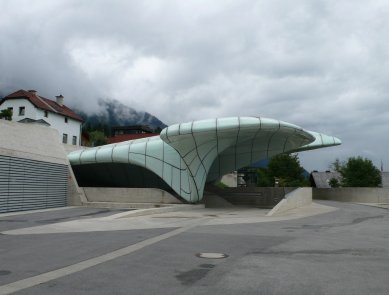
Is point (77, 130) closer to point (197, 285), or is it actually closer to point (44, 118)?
point (44, 118)

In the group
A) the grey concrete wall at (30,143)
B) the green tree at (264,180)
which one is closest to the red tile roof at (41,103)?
the green tree at (264,180)

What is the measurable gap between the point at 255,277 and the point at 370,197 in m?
38.4

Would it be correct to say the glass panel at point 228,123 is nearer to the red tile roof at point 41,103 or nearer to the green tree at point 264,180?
the red tile roof at point 41,103

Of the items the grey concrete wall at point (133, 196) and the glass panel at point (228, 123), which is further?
the grey concrete wall at point (133, 196)

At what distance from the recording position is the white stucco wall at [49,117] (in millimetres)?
59312

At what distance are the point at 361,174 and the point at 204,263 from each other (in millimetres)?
48966

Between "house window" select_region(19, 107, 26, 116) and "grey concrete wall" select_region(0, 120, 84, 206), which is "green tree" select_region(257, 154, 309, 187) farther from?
"grey concrete wall" select_region(0, 120, 84, 206)

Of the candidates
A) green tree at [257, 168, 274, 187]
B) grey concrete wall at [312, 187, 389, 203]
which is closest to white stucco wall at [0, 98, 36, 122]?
green tree at [257, 168, 274, 187]

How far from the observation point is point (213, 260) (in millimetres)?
8734

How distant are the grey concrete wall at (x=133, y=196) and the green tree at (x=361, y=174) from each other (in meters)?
31.2

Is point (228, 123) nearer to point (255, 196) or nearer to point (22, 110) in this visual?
point (255, 196)

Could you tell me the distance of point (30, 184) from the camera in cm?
2400

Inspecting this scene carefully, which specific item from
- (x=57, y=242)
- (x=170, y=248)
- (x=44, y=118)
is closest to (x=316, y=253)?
(x=170, y=248)

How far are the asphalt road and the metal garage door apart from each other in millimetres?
10064
